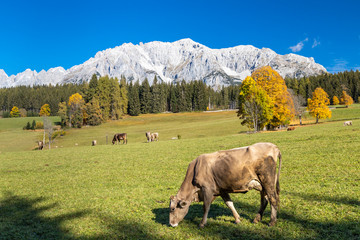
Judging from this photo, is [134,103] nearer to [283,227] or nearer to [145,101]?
[145,101]

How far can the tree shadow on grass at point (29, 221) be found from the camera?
739 cm

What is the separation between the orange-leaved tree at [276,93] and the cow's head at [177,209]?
41.0 meters

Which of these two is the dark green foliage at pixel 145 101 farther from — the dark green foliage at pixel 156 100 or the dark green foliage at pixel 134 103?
the dark green foliage at pixel 134 103

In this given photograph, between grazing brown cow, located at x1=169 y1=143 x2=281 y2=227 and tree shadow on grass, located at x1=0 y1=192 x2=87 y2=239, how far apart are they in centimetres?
401

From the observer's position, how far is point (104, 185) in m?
13.9

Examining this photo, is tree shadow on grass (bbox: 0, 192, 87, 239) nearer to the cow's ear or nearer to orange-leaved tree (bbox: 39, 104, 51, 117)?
the cow's ear

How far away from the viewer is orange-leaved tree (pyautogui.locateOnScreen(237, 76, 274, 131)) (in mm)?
42281

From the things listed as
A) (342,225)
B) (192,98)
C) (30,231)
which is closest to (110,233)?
(30,231)

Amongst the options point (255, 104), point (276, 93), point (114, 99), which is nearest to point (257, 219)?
point (255, 104)

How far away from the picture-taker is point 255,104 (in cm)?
4278

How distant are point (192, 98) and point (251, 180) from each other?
146 metres

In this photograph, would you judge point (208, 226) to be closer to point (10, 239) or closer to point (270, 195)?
point (270, 195)

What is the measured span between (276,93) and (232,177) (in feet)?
140

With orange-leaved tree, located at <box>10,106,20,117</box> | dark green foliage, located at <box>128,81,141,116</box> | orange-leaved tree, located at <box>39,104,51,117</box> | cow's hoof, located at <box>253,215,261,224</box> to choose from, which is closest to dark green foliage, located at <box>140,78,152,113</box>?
dark green foliage, located at <box>128,81,141,116</box>
